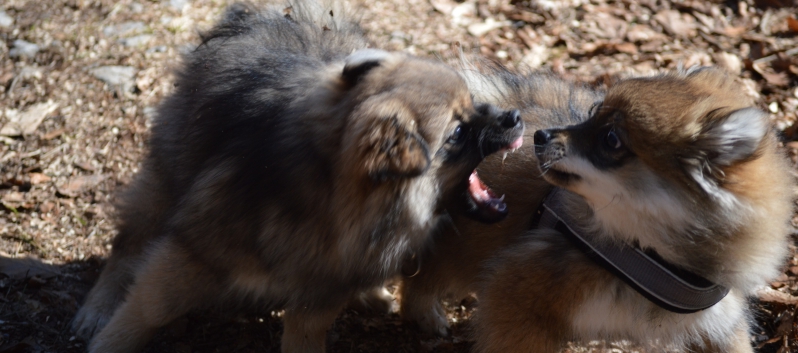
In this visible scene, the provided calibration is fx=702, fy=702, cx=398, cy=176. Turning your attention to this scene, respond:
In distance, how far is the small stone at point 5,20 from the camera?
6109 mm

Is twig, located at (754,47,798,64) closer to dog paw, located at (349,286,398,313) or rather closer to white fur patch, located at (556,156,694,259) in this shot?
white fur patch, located at (556,156,694,259)

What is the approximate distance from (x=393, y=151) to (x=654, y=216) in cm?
113

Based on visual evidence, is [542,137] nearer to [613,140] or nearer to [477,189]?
[613,140]

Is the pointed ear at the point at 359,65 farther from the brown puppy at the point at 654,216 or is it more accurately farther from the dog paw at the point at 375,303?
the dog paw at the point at 375,303

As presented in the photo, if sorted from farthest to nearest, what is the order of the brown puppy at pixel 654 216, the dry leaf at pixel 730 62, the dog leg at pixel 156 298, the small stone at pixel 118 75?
the small stone at pixel 118 75
the dry leaf at pixel 730 62
the dog leg at pixel 156 298
the brown puppy at pixel 654 216

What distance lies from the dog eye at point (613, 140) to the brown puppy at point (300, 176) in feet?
1.40

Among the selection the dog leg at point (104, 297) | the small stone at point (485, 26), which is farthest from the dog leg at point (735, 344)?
the small stone at point (485, 26)

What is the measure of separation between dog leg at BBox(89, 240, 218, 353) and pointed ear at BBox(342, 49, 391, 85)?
1.20 m

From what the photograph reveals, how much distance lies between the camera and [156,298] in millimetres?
3572

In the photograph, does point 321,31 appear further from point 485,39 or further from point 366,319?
point 485,39

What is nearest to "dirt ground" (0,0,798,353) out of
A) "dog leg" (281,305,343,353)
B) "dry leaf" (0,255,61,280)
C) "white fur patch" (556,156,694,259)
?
"dry leaf" (0,255,61,280)

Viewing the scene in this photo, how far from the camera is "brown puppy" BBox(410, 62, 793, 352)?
2799mm

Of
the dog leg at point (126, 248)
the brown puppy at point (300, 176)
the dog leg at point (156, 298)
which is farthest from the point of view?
the dog leg at point (126, 248)

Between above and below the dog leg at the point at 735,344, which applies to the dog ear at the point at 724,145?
above
